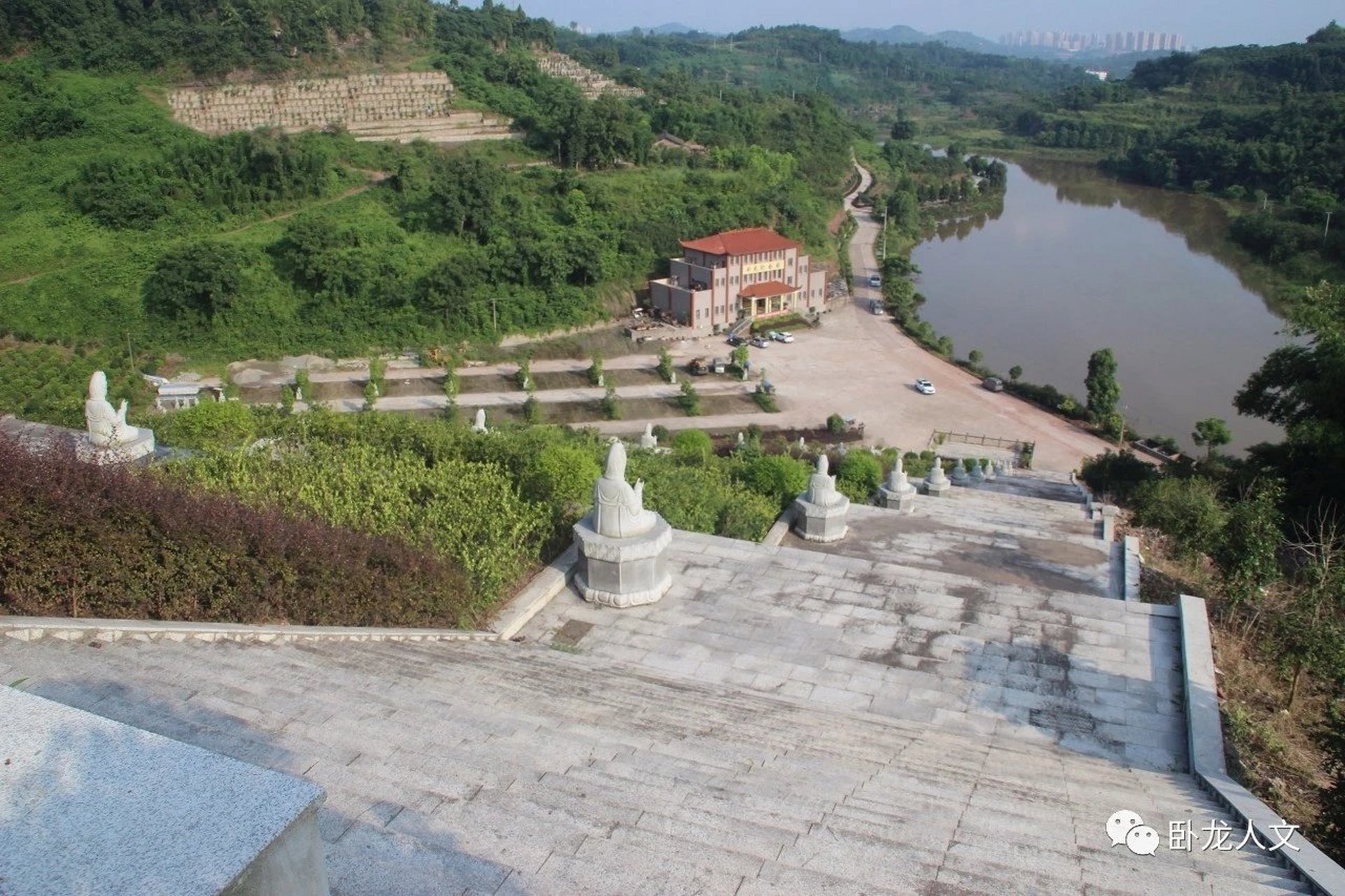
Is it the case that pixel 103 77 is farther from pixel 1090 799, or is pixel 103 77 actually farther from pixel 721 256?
pixel 1090 799

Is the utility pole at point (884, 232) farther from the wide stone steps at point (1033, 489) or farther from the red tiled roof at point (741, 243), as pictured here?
the wide stone steps at point (1033, 489)

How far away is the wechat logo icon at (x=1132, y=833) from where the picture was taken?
455cm

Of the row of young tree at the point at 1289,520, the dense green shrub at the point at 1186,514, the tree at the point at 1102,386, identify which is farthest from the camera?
the tree at the point at 1102,386

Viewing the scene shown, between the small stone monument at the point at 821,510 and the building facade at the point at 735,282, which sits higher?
the small stone monument at the point at 821,510

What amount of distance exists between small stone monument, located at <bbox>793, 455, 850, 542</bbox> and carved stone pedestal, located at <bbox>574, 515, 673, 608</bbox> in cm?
273

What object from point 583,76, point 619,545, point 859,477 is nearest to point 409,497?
point 619,545

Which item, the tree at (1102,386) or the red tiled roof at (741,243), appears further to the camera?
the red tiled roof at (741,243)

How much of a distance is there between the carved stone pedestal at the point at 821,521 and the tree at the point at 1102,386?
1903 cm

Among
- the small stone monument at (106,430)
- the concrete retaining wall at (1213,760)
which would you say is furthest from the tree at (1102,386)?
the small stone monument at (106,430)

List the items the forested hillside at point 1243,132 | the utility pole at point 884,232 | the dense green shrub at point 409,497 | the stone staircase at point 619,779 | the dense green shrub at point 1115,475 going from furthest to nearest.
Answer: the forested hillside at point 1243,132 → the utility pole at point 884,232 → the dense green shrub at point 1115,475 → the dense green shrub at point 409,497 → the stone staircase at point 619,779

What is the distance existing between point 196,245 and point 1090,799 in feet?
98.2

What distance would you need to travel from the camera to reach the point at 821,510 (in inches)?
400

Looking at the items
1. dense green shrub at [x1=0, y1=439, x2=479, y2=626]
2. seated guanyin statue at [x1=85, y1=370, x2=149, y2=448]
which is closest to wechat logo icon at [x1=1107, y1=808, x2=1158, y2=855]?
dense green shrub at [x1=0, y1=439, x2=479, y2=626]

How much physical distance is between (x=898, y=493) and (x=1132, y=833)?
7714 mm
